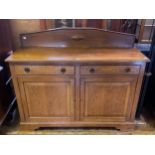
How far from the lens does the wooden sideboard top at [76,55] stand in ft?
4.26

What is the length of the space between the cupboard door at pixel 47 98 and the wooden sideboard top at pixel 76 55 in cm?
19

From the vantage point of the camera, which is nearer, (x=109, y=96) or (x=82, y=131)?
(x=109, y=96)

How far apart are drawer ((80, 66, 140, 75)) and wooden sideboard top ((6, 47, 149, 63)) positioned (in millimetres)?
72

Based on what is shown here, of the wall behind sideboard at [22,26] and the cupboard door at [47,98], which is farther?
the wall behind sideboard at [22,26]

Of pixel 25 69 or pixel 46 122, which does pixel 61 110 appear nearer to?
pixel 46 122

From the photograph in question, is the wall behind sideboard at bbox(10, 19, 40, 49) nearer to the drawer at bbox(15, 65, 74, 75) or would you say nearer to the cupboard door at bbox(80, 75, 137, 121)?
the drawer at bbox(15, 65, 74, 75)

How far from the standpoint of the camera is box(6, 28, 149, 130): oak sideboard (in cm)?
133

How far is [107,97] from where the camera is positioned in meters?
1.48

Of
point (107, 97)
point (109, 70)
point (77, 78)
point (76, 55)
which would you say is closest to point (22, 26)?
point (76, 55)

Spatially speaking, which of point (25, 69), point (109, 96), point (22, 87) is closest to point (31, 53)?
point (25, 69)

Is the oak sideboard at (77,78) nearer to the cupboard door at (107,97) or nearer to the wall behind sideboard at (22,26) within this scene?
the cupboard door at (107,97)

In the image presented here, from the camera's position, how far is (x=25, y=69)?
4.40ft

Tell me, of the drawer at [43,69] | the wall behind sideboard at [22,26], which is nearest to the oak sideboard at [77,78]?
the drawer at [43,69]
